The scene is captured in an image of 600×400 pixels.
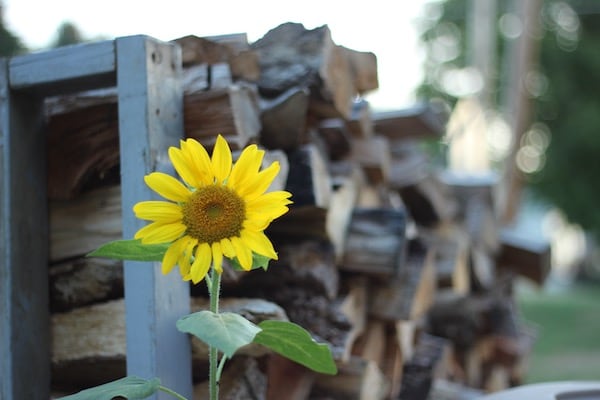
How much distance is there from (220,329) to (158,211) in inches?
7.1

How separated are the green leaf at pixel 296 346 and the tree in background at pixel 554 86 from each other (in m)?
11.9

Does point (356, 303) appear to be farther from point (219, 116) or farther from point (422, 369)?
point (219, 116)

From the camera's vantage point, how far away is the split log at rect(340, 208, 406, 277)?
5.84 feet

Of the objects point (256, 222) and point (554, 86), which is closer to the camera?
point (256, 222)

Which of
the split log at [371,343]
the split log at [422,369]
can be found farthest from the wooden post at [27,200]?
the split log at [422,369]

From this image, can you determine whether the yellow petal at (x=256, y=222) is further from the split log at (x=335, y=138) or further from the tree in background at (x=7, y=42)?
the tree in background at (x=7, y=42)

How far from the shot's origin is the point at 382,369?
6.98 ft

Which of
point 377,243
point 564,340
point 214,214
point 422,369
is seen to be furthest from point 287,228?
point 564,340

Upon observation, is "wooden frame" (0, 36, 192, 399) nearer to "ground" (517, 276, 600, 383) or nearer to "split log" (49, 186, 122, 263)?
"split log" (49, 186, 122, 263)

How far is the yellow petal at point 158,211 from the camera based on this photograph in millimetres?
1005

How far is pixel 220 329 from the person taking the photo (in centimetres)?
95

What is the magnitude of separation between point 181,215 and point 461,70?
16262 mm

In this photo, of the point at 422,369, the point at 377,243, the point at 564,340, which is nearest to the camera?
the point at 377,243

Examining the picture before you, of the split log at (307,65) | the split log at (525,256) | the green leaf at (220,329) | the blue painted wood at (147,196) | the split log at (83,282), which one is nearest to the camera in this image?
the green leaf at (220,329)
